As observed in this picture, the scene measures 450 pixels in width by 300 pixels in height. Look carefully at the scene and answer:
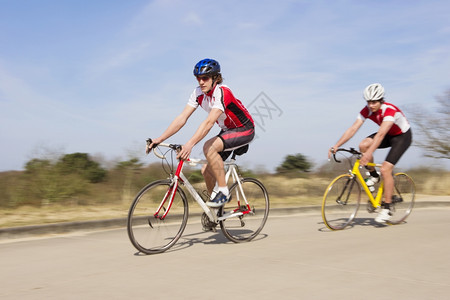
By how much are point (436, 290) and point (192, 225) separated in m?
5.25

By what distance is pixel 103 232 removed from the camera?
7.80m

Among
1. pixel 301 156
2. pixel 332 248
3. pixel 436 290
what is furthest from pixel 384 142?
pixel 301 156

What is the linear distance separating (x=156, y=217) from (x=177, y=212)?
0.32 metres

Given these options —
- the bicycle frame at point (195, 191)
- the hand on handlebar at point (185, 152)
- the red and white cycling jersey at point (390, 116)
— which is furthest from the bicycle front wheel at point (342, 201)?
the hand on handlebar at point (185, 152)

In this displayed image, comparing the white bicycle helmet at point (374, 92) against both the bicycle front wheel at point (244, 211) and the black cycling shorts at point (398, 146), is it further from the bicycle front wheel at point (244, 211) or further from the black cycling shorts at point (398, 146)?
the bicycle front wheel at point (244, 211)

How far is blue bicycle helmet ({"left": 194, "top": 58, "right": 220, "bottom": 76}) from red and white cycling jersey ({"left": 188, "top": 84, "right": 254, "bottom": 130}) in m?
0.20

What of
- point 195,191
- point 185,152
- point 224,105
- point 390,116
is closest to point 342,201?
point 390,116

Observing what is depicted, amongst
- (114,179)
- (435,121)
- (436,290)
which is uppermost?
(435,121)

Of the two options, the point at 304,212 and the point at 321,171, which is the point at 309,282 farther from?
the point at 321,171

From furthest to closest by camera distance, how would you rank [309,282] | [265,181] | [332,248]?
[265,181] → [332,248] → [309,282]

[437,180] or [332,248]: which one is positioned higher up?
[437,180]

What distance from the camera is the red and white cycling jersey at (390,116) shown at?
7.61 m

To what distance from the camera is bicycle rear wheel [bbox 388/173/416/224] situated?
8376 mm

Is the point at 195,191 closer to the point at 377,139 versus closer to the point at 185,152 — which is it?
the point at 185,152
